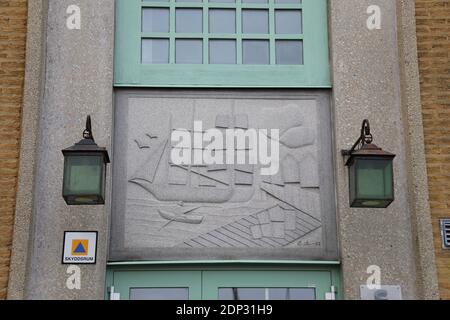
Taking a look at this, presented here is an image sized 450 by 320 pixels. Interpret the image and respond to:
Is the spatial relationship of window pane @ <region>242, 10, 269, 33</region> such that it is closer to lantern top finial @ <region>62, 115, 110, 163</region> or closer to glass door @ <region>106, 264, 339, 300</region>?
lantern top finial @ <region>62, 115, 110, 163</region>

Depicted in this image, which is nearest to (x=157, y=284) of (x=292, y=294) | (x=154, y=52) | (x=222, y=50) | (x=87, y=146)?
(x=292, y=294)

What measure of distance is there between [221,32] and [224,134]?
1107mm

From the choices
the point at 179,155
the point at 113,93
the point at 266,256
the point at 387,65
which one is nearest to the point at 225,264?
the point at 266,256

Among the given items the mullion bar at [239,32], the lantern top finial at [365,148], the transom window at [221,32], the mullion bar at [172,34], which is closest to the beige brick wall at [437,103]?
the lantern top finial at [365,148]

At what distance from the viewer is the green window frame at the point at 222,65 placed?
8891 mm

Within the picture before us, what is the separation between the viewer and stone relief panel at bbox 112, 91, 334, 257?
8445mm

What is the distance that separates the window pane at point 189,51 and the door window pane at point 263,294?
234cm

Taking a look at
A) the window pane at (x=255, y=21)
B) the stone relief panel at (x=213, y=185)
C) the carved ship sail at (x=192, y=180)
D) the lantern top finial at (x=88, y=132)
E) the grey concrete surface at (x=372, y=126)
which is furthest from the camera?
the window pane at (x=255, y=21)

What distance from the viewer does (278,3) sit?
30.1ft

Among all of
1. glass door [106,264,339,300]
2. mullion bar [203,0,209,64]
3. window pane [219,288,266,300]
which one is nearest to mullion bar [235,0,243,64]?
mullion bar [203,0,209,64]

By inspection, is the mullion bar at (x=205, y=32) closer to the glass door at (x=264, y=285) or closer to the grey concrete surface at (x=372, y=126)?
the grey concrete surface at (x=372, y=126)

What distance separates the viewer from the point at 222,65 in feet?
29.4
